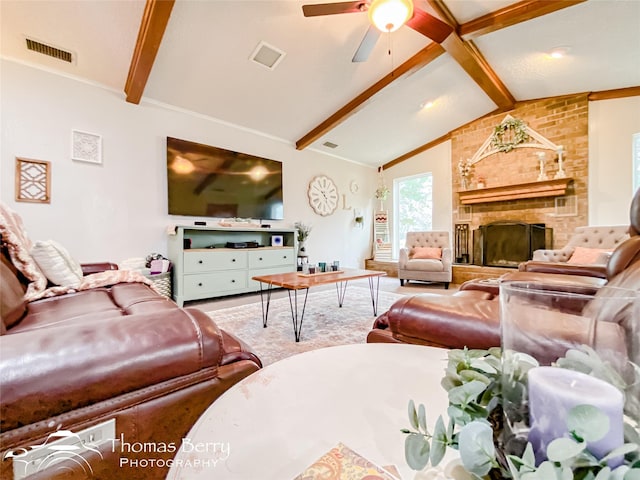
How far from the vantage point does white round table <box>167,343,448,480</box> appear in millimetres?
402

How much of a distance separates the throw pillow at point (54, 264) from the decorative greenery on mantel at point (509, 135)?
5825mm

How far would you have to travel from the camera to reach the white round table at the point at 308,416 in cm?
40

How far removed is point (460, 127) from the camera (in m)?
5.03

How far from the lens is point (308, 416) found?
52 centimetres

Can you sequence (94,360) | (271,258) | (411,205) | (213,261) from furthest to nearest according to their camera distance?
(411,205), (271,258), (213,261), (94,360)

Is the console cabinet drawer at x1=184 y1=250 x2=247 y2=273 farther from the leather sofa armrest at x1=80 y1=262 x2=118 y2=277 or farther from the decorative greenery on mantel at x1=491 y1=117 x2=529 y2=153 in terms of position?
the decorative greenery on mantel at x1=491 y1=117 x2=529 y2=153

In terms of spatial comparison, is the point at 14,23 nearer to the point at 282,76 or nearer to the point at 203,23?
the point at 203,23

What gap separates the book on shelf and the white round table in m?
0.01

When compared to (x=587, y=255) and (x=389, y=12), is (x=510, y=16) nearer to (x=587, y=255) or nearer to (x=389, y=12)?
(x=389, y=12)

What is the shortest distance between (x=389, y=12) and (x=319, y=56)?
1337 mm

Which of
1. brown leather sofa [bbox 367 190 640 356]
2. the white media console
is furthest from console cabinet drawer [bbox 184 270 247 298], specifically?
brown leather sofa [bbox 367 190 640 356]

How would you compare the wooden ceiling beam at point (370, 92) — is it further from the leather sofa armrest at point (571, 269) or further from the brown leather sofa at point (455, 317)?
the brown leather sofa at point (455, 317)

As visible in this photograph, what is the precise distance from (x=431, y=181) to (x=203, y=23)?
4.61 meters

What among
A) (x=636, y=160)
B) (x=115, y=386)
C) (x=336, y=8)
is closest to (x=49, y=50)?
(x=336, y=8)
